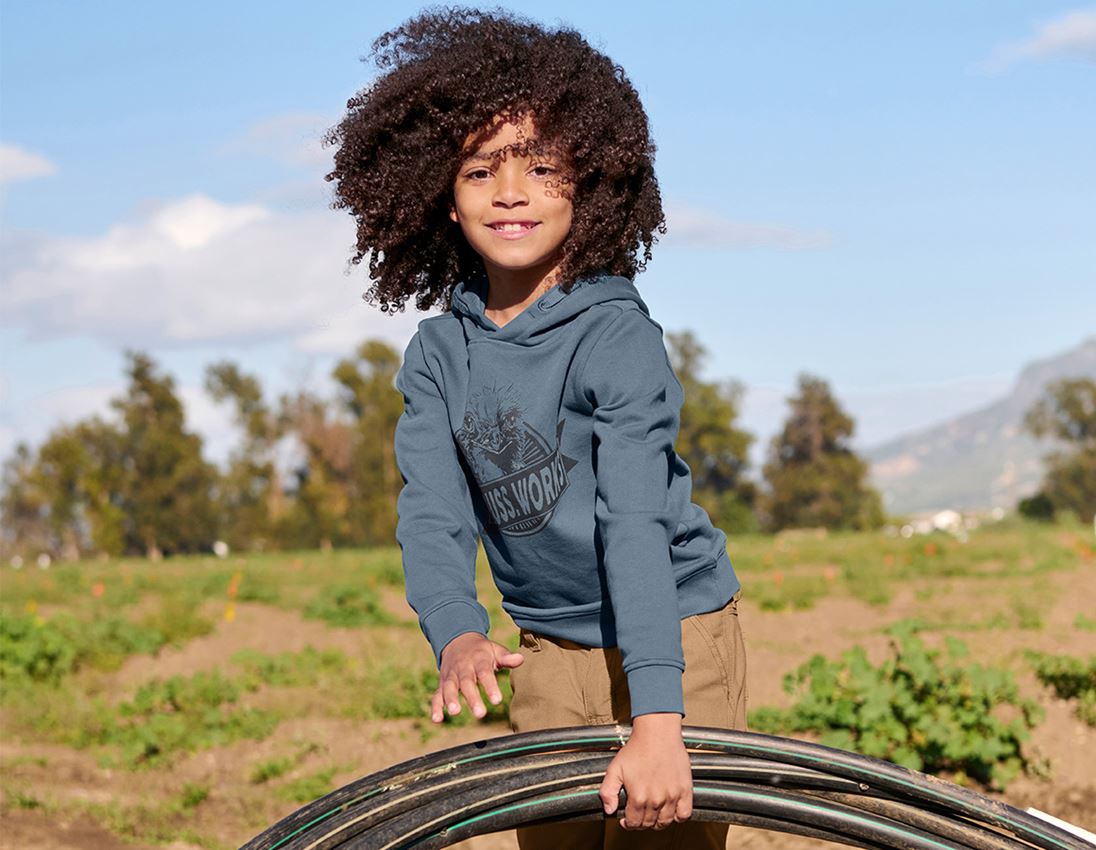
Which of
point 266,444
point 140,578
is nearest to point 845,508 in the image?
point 266,444

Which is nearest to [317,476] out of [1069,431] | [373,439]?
[373,439]

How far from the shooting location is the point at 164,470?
1650 inches

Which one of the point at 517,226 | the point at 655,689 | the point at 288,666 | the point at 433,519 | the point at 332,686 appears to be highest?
the point at 288,666

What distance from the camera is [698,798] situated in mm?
2100

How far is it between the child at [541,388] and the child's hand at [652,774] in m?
0.28

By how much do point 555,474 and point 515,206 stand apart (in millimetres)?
506

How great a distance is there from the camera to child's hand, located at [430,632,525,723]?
2152mm

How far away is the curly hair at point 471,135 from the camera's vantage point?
8.39 ft

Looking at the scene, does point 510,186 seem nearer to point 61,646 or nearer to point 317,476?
point 61,646

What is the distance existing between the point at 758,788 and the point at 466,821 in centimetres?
45

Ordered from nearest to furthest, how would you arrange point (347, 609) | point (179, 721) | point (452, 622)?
point (452, 622), point (179, 721), point (347, 609)

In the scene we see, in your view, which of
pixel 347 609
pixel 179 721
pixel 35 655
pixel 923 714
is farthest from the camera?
pixel 347 609

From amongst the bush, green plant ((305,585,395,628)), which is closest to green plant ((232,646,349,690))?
the bush

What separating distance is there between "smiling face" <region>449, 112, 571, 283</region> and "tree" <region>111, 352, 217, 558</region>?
40.0 meters
